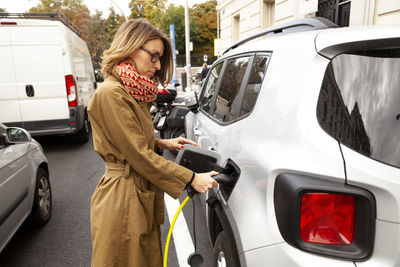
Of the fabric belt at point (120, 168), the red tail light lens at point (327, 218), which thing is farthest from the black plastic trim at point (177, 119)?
the red tail light lens at point (327, 218)

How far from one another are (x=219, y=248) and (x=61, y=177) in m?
3.80

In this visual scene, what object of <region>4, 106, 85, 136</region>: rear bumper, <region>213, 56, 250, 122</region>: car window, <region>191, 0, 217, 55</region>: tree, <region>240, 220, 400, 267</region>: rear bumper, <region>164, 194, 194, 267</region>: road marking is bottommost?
<region>164, 194, 194, 267</region>: road marking

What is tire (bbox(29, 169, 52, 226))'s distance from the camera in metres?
3.16

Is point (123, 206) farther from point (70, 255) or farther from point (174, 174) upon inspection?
point (70, 255)

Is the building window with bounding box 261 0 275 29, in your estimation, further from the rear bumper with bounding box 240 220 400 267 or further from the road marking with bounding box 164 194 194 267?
the rear bumper with bounding box 240 220 400 267

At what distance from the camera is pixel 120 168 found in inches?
62.7

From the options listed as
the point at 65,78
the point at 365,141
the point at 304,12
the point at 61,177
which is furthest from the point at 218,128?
the point at 304,12

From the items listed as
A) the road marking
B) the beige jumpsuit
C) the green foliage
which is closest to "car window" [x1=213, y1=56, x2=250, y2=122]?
the beige jumpsuit

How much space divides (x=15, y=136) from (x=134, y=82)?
195cm

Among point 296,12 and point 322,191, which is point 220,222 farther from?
point 296,12

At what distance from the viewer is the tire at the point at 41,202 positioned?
3156 millimetres

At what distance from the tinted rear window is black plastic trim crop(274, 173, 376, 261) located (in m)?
0.16

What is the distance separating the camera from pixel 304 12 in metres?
6.21

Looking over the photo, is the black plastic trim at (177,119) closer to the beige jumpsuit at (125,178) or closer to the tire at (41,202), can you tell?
the tire at (41,202)
